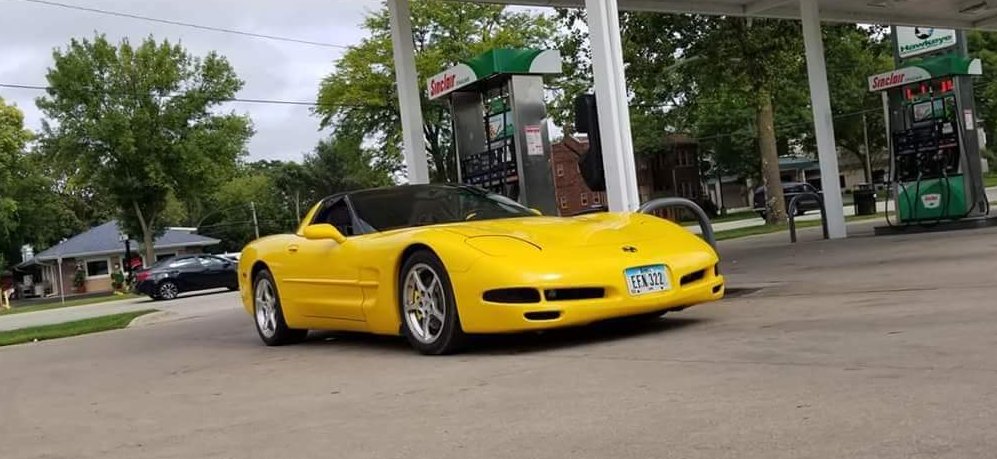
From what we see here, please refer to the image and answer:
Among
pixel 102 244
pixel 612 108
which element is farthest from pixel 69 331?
pixel 102 244

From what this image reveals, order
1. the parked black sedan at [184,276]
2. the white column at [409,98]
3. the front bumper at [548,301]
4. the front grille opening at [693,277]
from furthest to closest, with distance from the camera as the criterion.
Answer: the parked black sedan at [184,276], the white column at [409,98], the front grille opening at [693,277], the front bumper at [548,301]

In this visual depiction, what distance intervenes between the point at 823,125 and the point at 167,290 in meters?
20.7

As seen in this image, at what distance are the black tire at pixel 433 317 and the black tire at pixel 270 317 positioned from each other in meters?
1.97

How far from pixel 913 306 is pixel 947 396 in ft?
9.03

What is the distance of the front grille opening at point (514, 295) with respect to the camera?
5551mm

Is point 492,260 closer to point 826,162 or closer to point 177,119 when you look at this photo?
point 826,162

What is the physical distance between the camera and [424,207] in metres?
7.22

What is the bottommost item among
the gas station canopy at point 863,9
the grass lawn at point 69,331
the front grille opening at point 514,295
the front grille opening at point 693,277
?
the grass lawn at point 69,331

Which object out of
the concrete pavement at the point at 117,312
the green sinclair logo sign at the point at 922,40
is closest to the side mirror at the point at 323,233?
the concrete pavement at the point at 117,312

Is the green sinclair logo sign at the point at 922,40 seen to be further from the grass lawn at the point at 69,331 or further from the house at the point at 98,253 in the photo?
the house at the point at 98,253

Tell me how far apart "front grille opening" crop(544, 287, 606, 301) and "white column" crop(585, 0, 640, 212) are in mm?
3853

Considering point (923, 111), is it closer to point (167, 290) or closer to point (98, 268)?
point (167, 290)

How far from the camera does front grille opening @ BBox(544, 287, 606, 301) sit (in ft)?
18.3

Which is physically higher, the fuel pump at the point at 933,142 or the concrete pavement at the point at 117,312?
A: the fuel pump at the point at 933,142
